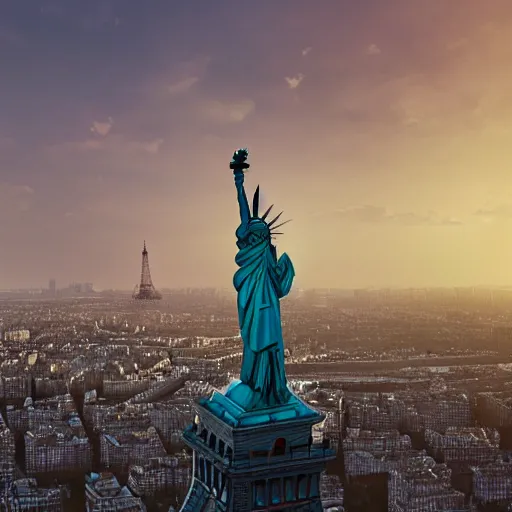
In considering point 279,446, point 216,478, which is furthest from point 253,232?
point 216,478

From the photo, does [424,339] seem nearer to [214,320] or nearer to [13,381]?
[214,320]

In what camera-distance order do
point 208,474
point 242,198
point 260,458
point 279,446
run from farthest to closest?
1. point 242,198
2. point 208,474
3. point 279,446
4. point 260,458

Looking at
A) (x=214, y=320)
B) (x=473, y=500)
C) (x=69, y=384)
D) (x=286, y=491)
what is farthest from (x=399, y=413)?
(x=214, y=320)

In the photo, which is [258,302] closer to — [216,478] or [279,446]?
[279,446]

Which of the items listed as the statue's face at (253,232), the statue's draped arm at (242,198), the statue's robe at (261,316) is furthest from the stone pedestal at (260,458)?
the statue's draped arm at (242,198)

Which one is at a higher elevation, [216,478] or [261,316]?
[261,316]

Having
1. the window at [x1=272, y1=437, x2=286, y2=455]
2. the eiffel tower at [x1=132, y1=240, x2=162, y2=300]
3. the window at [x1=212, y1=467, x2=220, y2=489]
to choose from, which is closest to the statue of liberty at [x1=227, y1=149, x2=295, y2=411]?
the window at [x1=272, y1=437, x2=286, y2=455]
